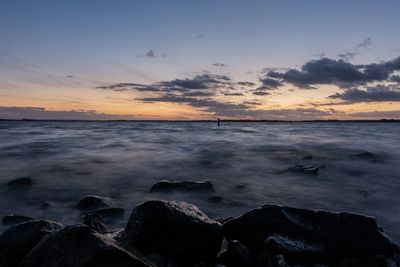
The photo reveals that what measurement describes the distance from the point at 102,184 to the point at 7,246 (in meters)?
7.09

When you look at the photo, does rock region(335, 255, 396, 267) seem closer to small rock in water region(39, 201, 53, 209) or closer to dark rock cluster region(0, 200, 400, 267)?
dark rock cluster region(0, 200, 400, 267)

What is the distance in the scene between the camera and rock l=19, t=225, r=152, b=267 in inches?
138

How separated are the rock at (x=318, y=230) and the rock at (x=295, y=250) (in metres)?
0.26

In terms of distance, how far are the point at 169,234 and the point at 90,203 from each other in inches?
171

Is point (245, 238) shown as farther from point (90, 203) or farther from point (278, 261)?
point (90, 203)

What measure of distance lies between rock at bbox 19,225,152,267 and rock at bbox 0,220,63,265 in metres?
1.09

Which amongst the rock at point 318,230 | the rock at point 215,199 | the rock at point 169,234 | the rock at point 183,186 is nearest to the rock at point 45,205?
the rock at point 183,186

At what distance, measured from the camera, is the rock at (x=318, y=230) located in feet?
17.0

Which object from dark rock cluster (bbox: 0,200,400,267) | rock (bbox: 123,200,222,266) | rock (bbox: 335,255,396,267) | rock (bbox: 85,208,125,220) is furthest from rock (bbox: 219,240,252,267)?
rock (bbox: 85,208,125,220)

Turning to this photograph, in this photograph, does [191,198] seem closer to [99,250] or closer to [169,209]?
[169,209]

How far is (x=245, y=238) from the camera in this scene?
5434mm

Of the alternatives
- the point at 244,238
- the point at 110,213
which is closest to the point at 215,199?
the point at 110,213

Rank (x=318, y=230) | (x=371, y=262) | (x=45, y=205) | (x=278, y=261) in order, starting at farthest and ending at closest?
(x=45, y=205) < (x=318, y=230) < (x=371, y=262) < (x=278, y=261)

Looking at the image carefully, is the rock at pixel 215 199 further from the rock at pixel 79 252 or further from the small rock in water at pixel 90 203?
the rock at pixel 79 252
